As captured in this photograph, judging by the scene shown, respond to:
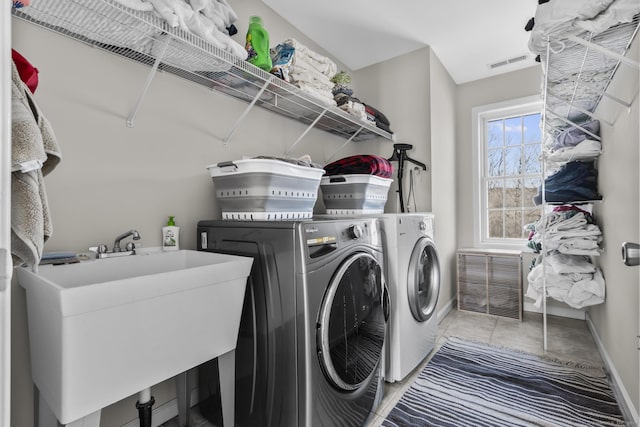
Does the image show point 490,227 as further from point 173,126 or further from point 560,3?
point 173,126

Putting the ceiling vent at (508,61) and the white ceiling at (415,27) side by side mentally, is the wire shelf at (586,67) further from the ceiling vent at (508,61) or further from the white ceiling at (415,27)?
the ceiling vent at (508,61)

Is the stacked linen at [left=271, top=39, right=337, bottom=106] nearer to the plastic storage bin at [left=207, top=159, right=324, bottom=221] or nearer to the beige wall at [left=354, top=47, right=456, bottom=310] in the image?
the plastic storage bin at [left=207, top=159, right=324, bottom=221]

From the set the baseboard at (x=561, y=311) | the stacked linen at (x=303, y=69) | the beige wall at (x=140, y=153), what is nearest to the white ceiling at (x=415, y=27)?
the beige wall at (x=140, y=153)

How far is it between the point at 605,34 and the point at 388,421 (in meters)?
2.03

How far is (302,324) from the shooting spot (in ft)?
3.93

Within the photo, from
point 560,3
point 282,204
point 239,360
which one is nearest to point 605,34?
point 560,3

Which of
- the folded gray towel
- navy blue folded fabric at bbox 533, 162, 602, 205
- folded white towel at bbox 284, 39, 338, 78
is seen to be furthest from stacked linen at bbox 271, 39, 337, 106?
navy blue folded fabric at bbox 533, 162, 602, 205

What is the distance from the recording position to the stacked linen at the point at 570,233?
2227mm

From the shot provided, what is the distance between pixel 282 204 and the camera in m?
1.62

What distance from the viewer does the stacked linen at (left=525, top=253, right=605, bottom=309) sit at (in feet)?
7.09

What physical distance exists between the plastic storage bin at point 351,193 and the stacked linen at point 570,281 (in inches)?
52.6

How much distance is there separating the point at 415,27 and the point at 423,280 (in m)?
2.05

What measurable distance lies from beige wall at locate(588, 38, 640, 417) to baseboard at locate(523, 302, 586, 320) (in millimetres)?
816

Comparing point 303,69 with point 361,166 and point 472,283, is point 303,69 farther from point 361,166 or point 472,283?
point 472,283
